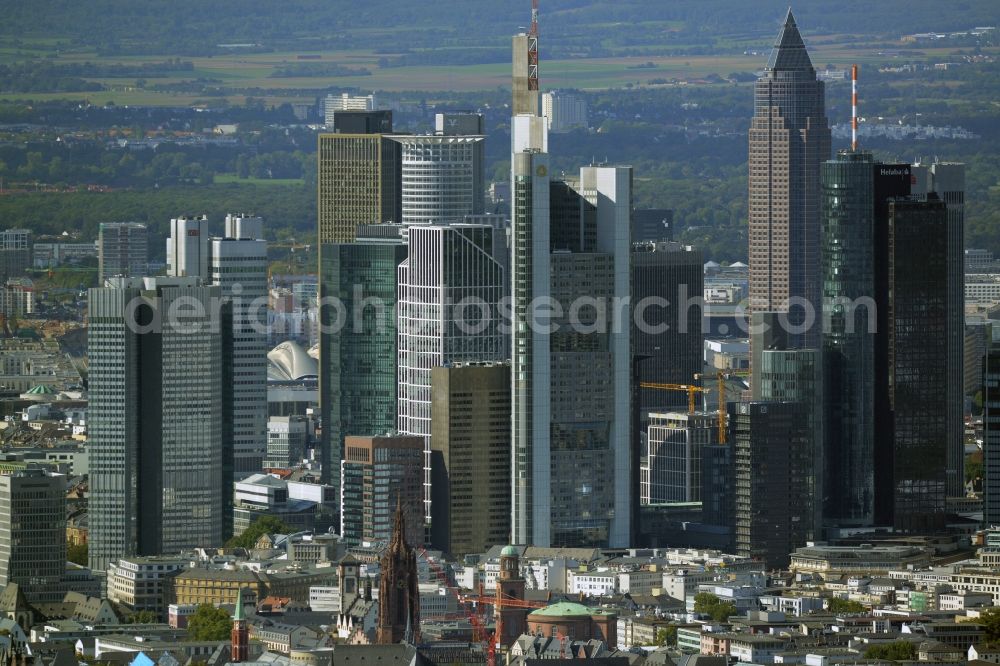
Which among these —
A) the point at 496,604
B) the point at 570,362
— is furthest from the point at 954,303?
the point at 496,604

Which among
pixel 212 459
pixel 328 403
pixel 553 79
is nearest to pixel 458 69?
pixel 553 79

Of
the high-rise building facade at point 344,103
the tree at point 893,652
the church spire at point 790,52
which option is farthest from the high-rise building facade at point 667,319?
the high-rise building facade at point 344,103

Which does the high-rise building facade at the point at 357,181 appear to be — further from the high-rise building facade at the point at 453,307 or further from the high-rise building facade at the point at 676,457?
the high-rise building facade at the point at 453,307

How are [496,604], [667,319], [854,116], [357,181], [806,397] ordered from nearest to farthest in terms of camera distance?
[496,604] < [806,397] < [667,319] < [357,181] < [854,116]

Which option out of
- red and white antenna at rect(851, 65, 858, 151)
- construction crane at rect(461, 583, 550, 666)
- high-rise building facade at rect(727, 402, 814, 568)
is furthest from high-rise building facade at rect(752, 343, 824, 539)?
red and white antenna at rect(851, 65, 858, 151)

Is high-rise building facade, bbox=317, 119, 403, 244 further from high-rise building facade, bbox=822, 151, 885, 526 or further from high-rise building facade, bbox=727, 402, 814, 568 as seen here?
high-rise building facade, bbox=727, 402, 814, 568

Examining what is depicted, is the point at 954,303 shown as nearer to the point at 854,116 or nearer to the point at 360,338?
the point at 360,338
